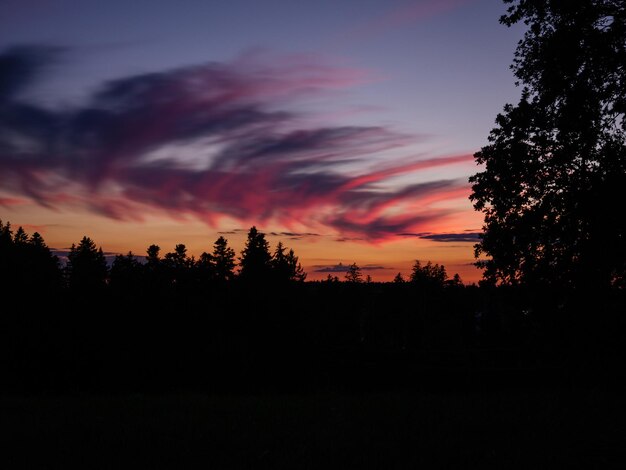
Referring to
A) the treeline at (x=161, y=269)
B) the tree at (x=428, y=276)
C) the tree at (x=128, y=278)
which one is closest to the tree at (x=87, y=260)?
the treeline at (x=161, y=269)

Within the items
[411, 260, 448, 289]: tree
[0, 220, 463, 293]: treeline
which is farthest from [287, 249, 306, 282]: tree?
[411, 260, 448, 289]: tree

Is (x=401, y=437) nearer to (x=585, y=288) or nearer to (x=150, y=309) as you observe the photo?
(x=585, y=288)

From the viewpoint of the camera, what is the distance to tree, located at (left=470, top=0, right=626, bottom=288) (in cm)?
1302

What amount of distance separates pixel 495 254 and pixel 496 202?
1.77 m

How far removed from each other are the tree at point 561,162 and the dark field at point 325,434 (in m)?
5.49

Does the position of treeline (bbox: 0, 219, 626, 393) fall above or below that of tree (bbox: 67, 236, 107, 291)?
below

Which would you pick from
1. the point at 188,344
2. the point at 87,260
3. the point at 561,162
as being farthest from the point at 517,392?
the point at 87,260

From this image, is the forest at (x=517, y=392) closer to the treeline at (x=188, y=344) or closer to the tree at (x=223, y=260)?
the treeline at (x=188, y=344)

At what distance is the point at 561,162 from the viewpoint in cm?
1591

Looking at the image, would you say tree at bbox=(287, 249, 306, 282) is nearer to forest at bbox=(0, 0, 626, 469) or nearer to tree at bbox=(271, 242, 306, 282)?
tree at bbox=(271, 242, 306, 282)

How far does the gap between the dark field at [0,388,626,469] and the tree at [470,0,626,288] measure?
549 cm

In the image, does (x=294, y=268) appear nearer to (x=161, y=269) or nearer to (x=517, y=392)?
(x=161, y=269)

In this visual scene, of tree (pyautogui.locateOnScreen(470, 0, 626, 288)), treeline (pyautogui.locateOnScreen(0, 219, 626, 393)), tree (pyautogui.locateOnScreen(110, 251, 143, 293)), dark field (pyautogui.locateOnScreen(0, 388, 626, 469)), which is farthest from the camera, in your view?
tree (pyautogui.locateOnScreen(110, 251, 143, 293))

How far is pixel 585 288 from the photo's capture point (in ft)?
56.1
